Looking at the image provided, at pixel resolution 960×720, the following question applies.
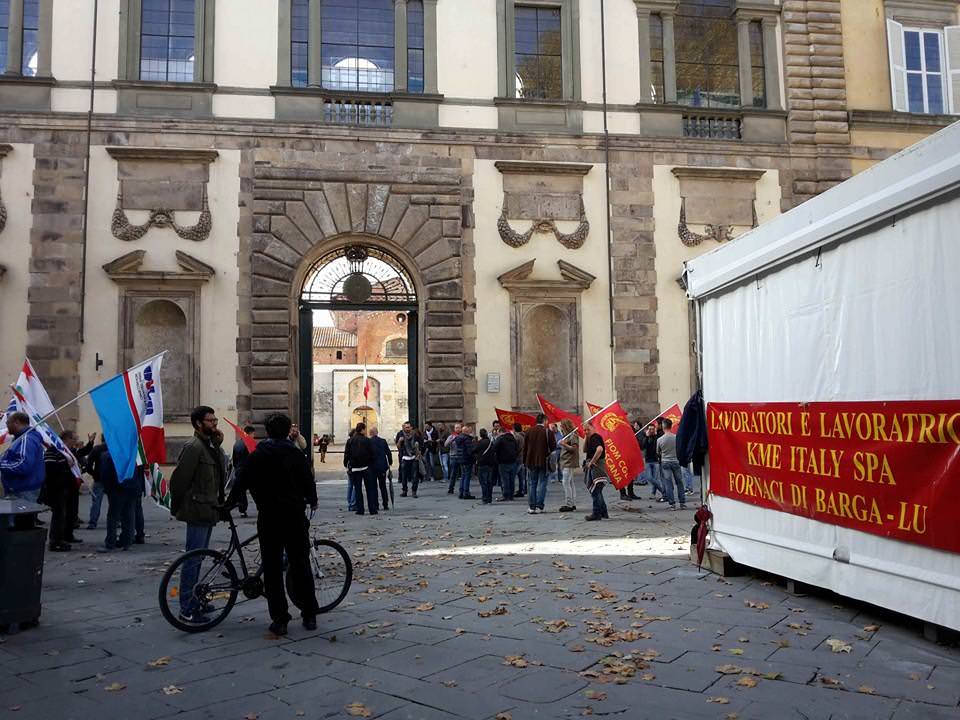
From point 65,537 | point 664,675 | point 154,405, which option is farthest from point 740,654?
point 65,537

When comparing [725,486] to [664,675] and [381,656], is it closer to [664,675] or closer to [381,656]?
[664,675]

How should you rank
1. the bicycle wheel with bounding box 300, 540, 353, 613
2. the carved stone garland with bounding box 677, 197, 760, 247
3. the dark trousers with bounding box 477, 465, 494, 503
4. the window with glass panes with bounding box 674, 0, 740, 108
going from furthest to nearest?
the window with glass panes with bounding box 674, 0, 740, 108 < the carved stone garland with bounding box 677, 197, 760, 247 < the dark trousers with bounding box 477, 465, 494, 503 < the bicycle wheel with bounding box 300, 540, 353, 613

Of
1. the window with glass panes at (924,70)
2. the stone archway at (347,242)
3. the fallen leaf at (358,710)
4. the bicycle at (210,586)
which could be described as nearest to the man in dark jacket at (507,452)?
the stone archway at (347,242)

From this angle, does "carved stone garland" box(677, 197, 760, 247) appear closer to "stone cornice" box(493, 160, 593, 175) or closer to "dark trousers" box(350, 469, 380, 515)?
"stone cornice" box(493, 160, 593, 175)

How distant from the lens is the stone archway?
18.6 m

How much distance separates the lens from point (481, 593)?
7367mm

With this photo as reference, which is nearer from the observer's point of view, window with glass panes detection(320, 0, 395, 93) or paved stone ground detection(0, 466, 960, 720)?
paved stone ground detection(0, 466, 960, 720)

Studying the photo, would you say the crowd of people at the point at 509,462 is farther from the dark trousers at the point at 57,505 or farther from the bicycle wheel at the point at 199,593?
the bicycle wheel at the point at 199,593

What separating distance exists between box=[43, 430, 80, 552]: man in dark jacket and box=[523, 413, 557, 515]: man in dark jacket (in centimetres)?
646

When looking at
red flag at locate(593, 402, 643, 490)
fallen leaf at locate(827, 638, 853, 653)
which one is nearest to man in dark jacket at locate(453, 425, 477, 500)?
red flag at locate(593, 402, 643, 490)

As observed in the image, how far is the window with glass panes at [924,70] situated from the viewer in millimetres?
21484

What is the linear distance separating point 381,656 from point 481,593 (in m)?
2.05

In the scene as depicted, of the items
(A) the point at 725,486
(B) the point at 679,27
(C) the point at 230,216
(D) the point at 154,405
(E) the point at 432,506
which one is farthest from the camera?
(B) the point at 679,27

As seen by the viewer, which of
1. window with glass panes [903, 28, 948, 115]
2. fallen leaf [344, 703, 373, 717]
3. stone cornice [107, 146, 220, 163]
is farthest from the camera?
window with glass panes [903, 28, 948, 115]
